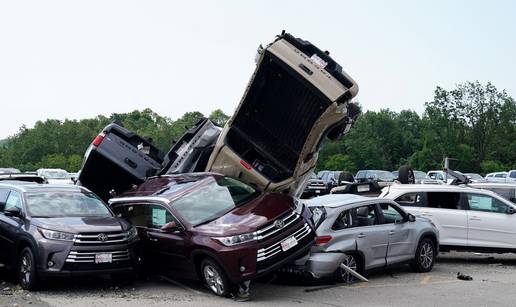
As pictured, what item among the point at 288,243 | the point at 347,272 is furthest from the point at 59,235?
the point at 347,272

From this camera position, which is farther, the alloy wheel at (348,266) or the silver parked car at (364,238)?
the alloy wheel at (348,266)

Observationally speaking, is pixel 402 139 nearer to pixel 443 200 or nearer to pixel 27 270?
pixel 443 200

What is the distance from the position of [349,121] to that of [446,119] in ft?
186

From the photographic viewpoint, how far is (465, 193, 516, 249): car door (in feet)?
42.1

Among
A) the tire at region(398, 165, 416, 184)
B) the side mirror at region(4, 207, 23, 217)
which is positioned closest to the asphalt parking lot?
the side mirror at region(4, 207, 23, 217)

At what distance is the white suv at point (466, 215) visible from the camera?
12.9 m

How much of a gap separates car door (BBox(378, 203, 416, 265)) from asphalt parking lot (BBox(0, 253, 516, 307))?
389mm

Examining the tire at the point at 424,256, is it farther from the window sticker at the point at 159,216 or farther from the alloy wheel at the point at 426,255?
the window sticker at the point at 159,216

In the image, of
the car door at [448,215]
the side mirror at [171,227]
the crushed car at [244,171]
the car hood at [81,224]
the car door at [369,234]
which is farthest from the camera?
the car door at [448,215]

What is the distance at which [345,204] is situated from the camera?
34.6 ft

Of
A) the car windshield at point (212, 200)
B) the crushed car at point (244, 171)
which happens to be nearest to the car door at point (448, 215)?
the crushed car at point (244, 171)

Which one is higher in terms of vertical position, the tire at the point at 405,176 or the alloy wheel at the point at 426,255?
the tire at the point at 405,176

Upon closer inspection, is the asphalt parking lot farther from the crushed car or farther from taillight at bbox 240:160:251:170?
taillight at bbox 240:160:251:170

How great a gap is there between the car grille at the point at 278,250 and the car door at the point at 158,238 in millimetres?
1306
